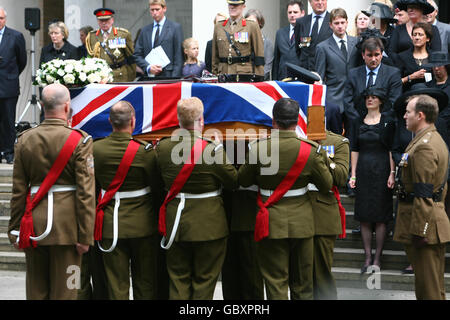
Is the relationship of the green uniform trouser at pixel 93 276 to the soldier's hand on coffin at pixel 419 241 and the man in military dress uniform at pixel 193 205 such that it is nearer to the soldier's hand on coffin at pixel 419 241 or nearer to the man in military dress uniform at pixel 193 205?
the man in military dress uniform at pixel 193 205

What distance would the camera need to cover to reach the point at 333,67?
885cm

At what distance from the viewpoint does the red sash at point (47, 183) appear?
5.44m

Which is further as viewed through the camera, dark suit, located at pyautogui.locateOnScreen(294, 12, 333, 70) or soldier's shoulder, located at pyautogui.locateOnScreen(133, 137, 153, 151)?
dark suit, located at pyautogui.locateOnScreen(294, 12, 333, 70)

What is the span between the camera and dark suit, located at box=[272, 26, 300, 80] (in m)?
9.63

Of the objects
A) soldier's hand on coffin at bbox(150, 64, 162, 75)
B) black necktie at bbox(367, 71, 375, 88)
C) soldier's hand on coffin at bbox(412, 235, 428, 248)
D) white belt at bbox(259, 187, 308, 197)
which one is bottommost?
soldier's hand on coffin at bbox(412, 235, 428, 248)

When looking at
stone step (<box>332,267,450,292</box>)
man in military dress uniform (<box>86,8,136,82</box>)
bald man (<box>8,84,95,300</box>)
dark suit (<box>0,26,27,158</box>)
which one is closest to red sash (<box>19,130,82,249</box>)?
bald man (<box>8,84,95,300</box>)

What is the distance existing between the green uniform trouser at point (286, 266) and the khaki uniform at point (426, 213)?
73 cm

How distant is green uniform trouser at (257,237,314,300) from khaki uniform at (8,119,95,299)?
129 cm

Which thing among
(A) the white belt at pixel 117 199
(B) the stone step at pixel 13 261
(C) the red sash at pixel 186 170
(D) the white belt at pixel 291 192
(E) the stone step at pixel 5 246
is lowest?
(B) the stone step at pixel 13 261

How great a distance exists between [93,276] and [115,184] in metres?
0.88

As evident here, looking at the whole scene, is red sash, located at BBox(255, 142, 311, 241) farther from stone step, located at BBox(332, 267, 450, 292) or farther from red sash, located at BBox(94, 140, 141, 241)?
stone step, located at BBox(332, 267, 450, 292)

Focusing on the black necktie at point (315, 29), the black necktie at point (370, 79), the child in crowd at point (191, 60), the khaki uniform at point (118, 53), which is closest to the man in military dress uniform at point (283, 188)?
the black necktie at point (370, 79)
